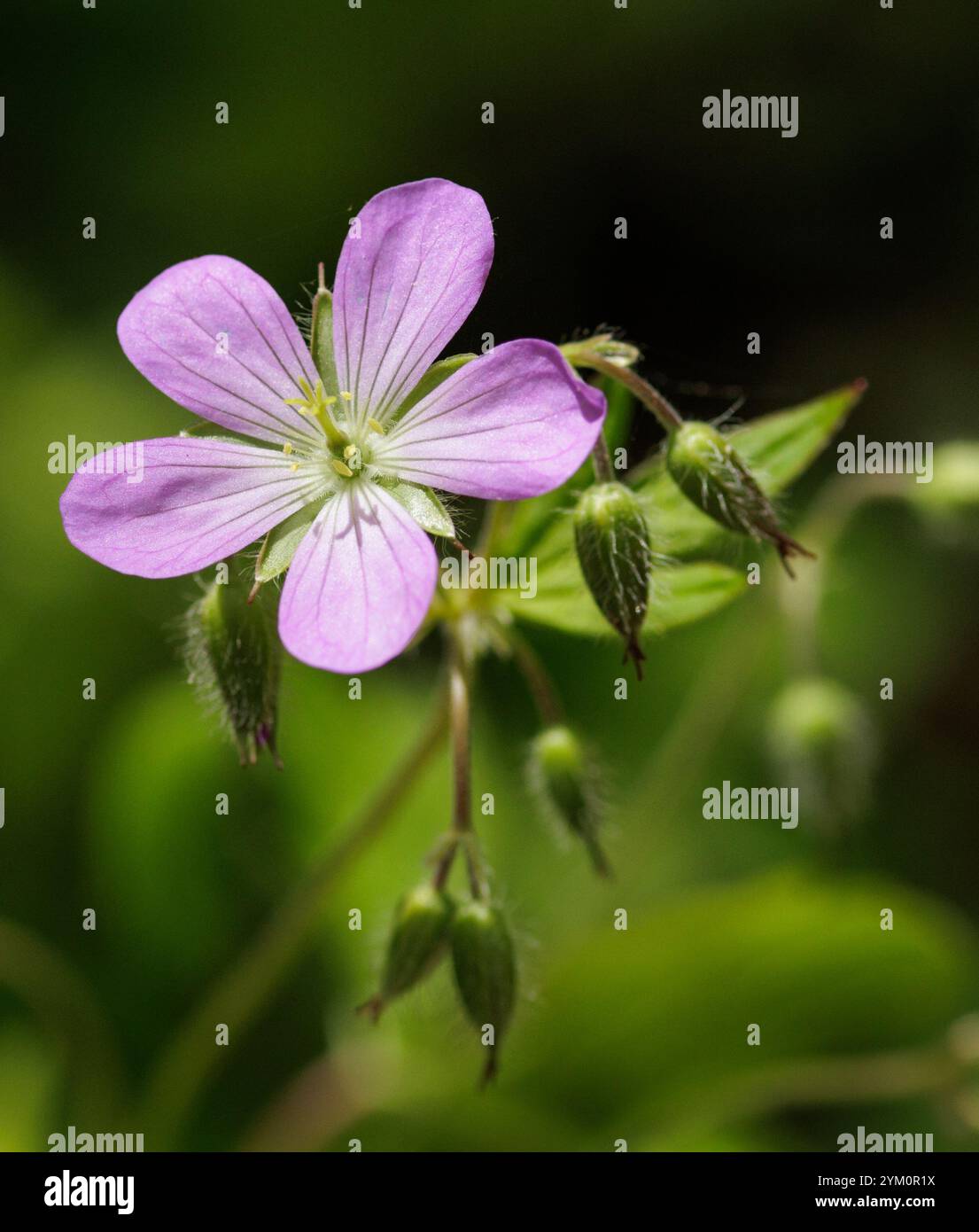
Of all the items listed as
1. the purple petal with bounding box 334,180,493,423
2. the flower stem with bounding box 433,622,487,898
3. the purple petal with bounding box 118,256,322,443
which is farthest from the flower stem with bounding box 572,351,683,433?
the flower stem with bounding box 433,622,487,898

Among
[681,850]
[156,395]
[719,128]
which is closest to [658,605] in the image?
[681,850]

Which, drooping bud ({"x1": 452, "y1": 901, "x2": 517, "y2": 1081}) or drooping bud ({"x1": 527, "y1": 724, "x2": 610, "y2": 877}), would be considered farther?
drooping bud ({"x1": 527, "y1": 724, "x2": 610, "y2": 877})

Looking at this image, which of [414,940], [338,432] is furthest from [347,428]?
[414,940]

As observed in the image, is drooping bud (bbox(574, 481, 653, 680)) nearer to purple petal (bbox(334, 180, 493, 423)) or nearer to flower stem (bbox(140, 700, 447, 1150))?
purple petal (bbox(334, 180, 493, 423))

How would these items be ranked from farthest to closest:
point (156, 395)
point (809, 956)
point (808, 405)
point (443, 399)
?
1. point (156, 395)
2. point (809, 956)
3. point (808, 405)
4. point (443, 399)

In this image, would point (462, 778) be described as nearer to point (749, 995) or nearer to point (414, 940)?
point (414, 940)
